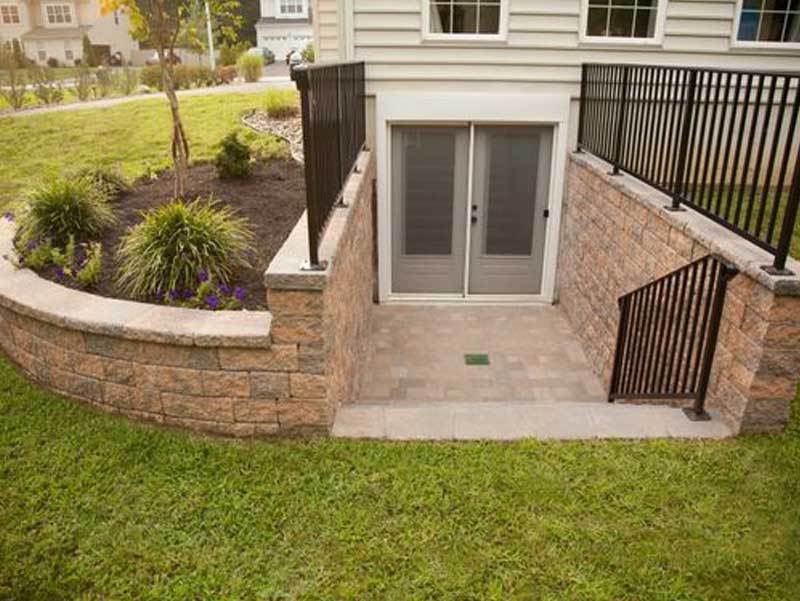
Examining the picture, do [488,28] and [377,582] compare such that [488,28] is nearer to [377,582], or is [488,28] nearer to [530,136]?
[530,136]

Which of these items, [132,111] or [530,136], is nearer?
[530,136]

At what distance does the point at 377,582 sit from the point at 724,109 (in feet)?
11.6

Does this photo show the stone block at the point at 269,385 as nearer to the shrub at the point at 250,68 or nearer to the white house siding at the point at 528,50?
the white house siding at the point at 528,50

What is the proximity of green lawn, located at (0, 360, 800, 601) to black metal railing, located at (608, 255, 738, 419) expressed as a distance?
579 millimetres

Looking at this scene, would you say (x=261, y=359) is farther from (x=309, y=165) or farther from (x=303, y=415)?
(x=309, y=165)

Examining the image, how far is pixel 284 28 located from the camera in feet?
149

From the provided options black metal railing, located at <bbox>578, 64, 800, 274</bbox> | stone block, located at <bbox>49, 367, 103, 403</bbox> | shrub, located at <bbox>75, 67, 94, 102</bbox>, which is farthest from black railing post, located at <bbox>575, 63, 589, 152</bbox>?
shrub, located at <bbox>75, 67, 94, 102</bbox>

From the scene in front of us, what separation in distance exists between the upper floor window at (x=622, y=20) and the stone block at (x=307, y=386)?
5294 mm

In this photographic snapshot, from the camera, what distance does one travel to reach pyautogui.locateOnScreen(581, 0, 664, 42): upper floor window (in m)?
6.85

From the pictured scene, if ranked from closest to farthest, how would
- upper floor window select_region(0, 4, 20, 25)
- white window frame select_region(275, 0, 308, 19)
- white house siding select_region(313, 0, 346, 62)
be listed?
white house siding select_region(313, 0, 346, 62) → upper floor window select_region(0, 4, 20, 25) → white window frame select_region(275, 0, 308, 19)

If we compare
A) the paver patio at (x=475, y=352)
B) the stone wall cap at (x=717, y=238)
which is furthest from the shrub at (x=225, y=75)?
the stone wall cap at (x=717, y=238)

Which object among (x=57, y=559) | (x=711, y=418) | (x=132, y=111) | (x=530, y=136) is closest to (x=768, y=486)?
(x=711, y=418)

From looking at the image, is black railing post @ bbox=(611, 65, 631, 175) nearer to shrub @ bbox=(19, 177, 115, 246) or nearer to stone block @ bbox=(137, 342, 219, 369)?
stone block @ bbox=(137, 342, 219, 369)

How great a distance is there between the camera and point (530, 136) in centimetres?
731
